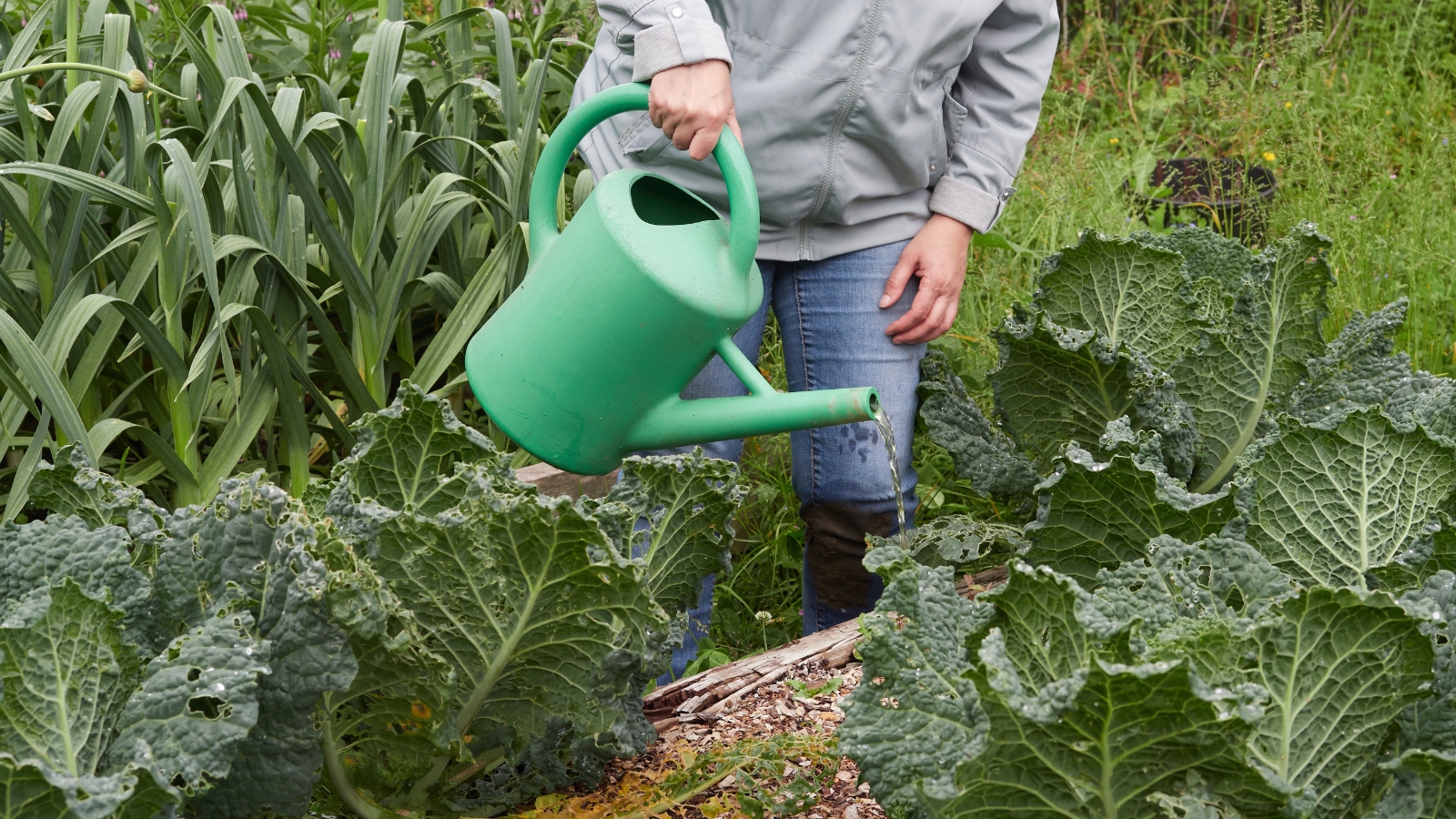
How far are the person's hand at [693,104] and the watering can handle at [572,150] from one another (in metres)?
0.02

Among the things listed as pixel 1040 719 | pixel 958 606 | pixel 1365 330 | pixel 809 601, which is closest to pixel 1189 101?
pixel 1365 330

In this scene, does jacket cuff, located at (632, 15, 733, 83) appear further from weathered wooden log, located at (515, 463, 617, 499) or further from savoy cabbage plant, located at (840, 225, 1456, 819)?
weathered wooden log, located at (515, 463, 617, 499)

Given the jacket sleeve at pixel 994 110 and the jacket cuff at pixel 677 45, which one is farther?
the jacket sleeve at pixel 994 110

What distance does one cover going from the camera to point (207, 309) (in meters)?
2.34

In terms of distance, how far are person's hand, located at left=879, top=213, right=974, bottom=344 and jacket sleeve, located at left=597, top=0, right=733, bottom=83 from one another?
1.70 feet

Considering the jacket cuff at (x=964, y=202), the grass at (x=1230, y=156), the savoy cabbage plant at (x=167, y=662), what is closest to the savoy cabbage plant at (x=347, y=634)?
the savoy cabbage plant at (x=167, y=662)

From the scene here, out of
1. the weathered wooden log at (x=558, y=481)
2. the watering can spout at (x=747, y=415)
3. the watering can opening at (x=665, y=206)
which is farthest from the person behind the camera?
the weathered wooden log at (x=558, y=481)

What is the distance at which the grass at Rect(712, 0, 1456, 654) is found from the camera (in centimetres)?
262

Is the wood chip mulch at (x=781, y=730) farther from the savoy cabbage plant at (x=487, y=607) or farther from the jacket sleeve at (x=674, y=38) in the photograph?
the jacket sleeve at (x=674, y=38)

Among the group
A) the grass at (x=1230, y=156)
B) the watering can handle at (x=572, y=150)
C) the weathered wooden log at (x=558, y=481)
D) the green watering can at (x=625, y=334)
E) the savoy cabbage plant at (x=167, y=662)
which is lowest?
the weathered wooden log at (x=558, y=481)

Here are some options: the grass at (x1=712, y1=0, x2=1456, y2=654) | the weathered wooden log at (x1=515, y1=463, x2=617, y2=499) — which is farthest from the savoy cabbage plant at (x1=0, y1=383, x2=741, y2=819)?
the grass at (x1=712, y1=0, x2=1456, y2=654)

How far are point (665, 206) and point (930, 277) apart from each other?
1.70ft

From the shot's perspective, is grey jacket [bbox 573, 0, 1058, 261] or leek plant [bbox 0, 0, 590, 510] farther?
leek plant [bbox 0, 0, 590, 510]

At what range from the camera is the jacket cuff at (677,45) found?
152cm
